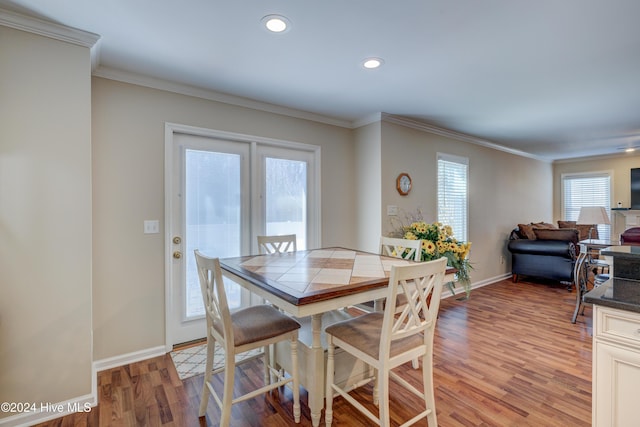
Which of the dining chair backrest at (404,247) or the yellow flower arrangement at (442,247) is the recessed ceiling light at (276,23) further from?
the yellow flower arrangement at (442,247)

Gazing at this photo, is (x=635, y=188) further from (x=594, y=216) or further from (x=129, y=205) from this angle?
(x=129, y=205)

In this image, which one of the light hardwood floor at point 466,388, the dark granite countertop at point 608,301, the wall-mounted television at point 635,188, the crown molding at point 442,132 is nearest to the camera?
the dark granite countertop at point 608,301

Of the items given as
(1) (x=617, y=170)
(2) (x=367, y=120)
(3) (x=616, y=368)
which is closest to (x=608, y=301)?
(3) (x=616, y=368)

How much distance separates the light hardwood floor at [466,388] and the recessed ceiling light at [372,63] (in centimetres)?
247

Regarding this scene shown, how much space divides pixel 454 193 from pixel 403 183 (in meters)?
1.21

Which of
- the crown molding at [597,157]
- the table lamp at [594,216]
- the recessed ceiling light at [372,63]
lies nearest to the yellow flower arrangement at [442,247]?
the recessed ceiling light at [372,63]

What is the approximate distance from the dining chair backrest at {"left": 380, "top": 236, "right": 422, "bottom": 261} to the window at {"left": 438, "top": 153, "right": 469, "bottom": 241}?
1.88 m

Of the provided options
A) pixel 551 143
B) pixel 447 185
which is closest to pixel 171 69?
pixel 447 185

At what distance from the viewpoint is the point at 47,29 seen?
6.15 feet

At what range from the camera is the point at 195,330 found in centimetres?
291

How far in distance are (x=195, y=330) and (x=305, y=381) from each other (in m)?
1.51

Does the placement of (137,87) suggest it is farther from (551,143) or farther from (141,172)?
(551,143)

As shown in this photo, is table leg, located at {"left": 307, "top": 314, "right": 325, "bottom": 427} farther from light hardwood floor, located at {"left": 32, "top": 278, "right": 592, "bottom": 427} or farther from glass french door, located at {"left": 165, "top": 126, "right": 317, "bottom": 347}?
glass french door, located at {"left": 165, "top": 126, "right": 317, "bottom": 347}

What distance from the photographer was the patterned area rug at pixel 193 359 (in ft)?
7.80
